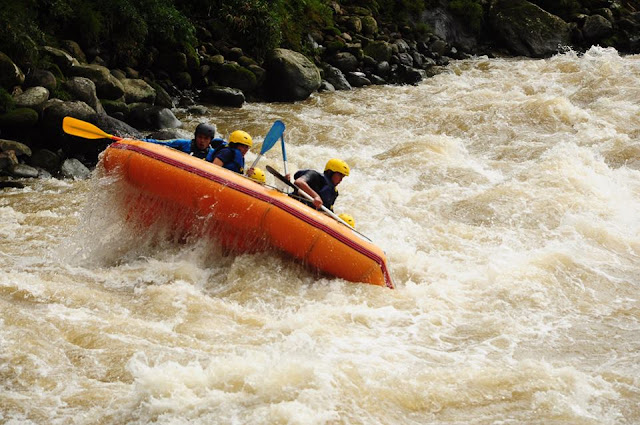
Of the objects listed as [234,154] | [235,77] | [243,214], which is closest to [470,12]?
[235,77]

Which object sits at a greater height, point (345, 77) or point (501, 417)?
point (501, 417)

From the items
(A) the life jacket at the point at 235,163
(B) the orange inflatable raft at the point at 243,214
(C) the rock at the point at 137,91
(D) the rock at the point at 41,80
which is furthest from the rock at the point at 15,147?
(A) the life jacket at the point at 235,163

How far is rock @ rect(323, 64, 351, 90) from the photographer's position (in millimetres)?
14586

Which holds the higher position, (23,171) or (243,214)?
(243,214)

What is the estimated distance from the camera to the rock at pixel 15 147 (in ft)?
26.4

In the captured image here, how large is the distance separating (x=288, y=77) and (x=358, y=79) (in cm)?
229

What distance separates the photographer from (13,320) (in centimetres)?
411

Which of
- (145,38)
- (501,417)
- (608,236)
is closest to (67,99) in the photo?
(145,38)

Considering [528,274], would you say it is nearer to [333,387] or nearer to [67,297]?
[333,387]

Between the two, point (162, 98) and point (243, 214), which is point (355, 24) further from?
point (243, 214)

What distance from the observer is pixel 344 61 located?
15391 mm

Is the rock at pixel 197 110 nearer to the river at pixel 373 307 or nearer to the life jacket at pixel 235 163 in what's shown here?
the river at pixel 373 307

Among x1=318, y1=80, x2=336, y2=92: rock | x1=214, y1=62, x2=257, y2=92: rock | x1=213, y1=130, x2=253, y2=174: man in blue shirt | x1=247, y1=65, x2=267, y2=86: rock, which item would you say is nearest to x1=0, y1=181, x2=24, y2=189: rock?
x1=213, y1=130, x2=253, y2=174: man in blue shirt

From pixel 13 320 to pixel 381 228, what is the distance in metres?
4.17
